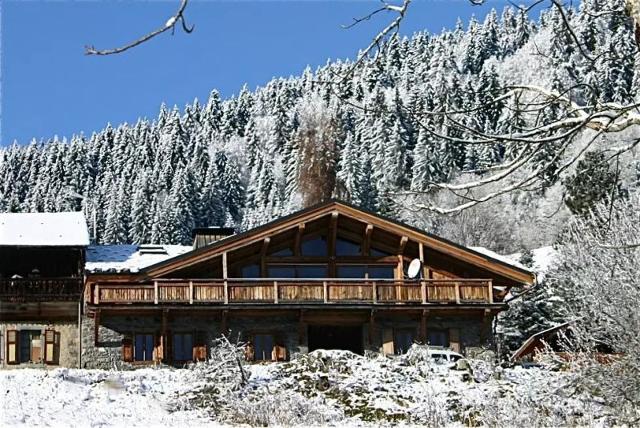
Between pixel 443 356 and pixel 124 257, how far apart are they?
14.5 meters

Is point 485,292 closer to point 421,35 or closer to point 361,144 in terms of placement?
point 361,144

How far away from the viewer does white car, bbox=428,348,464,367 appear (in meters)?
28.6

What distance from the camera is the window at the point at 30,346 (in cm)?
3838

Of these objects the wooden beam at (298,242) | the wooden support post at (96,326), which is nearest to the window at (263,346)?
the wooden beam at (298,242)

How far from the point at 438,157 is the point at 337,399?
256 ft

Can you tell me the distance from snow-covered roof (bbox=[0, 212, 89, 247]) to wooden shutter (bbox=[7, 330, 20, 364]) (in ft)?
10.8

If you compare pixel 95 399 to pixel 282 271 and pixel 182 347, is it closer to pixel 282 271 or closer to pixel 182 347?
pixel 182 347

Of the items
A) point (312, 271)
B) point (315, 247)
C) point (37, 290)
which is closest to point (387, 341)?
point (312, 271)

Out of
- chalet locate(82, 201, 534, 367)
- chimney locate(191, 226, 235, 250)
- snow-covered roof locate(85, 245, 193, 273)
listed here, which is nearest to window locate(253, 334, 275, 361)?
chalet locate(82, 201, 534, 367)

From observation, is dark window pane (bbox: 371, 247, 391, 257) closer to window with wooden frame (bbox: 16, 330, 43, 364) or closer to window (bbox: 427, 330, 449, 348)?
window (bbox: 427, 330, 449, 348)

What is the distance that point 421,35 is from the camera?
177m

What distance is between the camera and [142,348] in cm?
3441

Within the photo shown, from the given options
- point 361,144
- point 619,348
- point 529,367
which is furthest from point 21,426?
point 361,144

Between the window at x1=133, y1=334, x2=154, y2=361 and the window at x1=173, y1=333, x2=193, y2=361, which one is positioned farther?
the window at x1=173, y1=333, x2=193, y2=361
